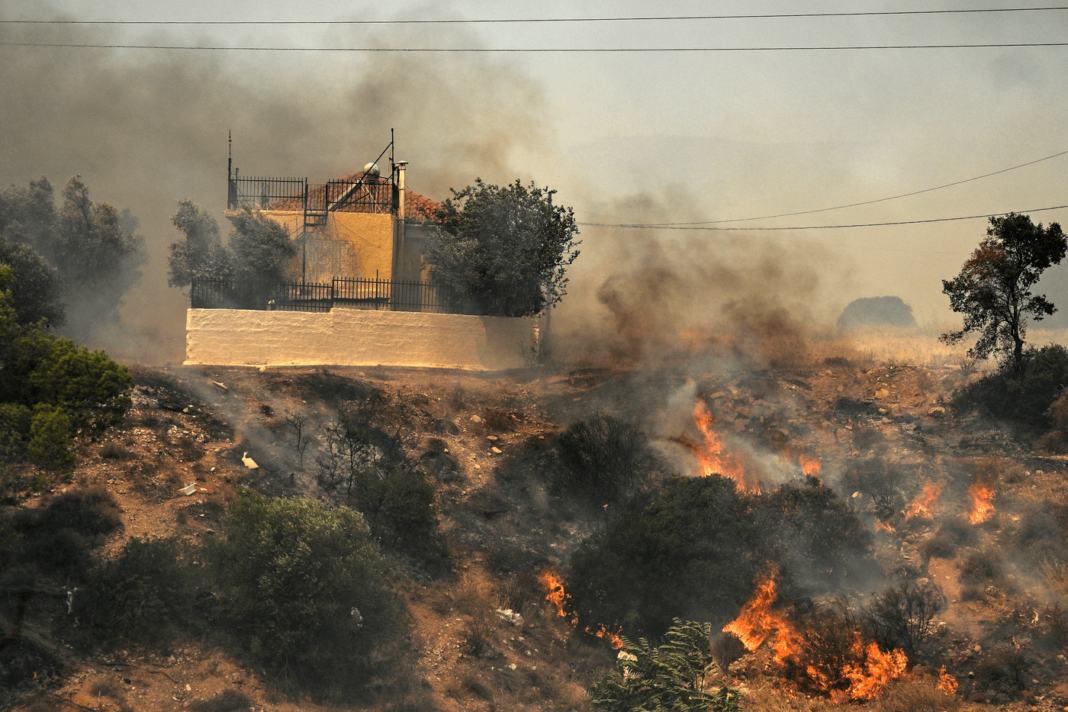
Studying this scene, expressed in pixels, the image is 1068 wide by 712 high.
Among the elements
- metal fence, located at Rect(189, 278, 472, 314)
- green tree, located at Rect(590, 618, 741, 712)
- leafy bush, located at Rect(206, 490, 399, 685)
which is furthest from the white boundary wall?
green tree, located at Rect(590, 618, 741, 712)

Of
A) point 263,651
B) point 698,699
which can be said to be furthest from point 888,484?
point 263,651

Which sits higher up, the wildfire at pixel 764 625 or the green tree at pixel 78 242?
the green tree at pixel 78 242

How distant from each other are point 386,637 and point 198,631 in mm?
4137

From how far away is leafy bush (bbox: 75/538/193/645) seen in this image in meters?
17.6

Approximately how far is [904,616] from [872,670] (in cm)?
210

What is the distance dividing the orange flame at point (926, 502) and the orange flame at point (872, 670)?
22.8ft

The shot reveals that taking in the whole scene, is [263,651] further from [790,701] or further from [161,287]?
[161,287]

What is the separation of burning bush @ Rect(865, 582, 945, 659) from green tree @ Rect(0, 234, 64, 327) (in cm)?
2720

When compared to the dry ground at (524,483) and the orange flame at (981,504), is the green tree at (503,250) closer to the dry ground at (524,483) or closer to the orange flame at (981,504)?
the dry ground at (524,483)

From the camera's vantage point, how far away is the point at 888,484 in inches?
1070

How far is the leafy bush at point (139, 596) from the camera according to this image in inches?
691

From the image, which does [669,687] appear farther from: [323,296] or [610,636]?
[323,296]

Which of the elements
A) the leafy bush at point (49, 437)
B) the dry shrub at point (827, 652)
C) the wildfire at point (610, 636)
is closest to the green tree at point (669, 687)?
the dry shrub at point (827, 652)

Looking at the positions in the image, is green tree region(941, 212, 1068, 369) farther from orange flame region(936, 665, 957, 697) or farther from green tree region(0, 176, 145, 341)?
green tree region(0, 176, 145, 341)
